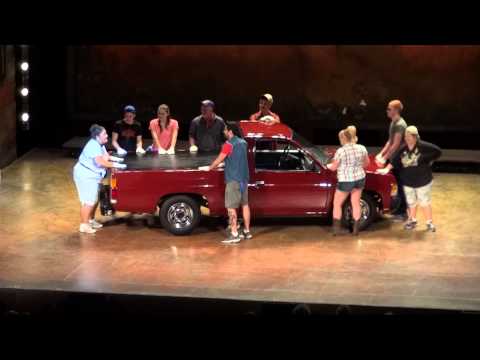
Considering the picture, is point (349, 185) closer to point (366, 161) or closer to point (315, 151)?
point (366, 161)

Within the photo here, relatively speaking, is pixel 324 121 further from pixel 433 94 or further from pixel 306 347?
pixel 306 347

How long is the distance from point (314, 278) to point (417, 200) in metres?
2.82

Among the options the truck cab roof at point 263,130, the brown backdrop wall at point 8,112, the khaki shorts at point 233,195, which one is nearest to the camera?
the khaki shorts at point 233,195

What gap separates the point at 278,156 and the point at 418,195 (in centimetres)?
213

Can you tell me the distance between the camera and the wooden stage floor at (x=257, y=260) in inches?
498

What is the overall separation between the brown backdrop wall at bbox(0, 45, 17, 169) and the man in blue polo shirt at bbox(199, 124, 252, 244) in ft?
21.1

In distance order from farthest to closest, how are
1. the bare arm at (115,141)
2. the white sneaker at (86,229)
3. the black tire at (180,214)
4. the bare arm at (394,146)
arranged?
the bare arm at (115,141) < the bare arm at (394,146) < the white sneaker at (86,229) < the black tire at (180,214)

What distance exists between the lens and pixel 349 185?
14.6 meters

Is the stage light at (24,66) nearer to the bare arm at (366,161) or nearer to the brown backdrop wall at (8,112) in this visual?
the brown backdrop wall at (8,112)

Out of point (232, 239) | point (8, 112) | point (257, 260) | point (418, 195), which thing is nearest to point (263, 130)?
point (232, 239)

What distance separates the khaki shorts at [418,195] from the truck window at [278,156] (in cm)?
154

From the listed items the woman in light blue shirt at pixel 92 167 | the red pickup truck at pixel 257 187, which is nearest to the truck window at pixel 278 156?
the red pickup truck at pixel 257 187
